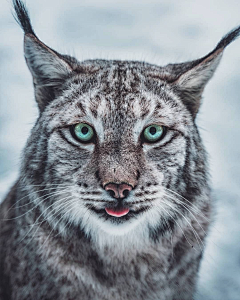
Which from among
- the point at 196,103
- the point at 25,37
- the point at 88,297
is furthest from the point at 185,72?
the point at 88,297

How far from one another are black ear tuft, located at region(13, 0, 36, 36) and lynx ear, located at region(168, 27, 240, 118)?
0.96 meters

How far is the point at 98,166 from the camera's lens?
8.04ft

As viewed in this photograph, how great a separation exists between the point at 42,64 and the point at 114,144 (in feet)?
2.36

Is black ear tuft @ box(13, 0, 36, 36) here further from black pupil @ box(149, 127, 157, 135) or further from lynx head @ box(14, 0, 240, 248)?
black pupil @ box(149, 127, 157, 135)

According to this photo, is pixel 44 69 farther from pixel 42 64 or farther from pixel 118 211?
pixel 118 211

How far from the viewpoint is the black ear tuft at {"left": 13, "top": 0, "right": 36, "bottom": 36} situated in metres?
2.67

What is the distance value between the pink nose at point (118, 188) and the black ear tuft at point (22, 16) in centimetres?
106

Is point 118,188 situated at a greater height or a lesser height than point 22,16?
lesser

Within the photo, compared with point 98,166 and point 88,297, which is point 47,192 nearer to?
point 98,166

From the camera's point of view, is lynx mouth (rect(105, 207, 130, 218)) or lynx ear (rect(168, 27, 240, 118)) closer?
lynx mouth (rect(105, 207, 130, 218))

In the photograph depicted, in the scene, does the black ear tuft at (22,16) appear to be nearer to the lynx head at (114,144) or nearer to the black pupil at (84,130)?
the lynx head at (114,144)

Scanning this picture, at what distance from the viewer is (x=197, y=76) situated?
9.12 ft

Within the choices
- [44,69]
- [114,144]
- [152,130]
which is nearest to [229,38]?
[152,130]

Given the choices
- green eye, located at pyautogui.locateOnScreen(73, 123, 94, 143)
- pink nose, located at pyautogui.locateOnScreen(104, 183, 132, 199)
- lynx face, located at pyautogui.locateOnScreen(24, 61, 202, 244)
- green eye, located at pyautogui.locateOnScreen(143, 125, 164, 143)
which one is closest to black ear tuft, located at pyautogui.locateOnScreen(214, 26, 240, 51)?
lynx face, located at pyautogui.locateOnScreen(24, 61, 202, 244)
